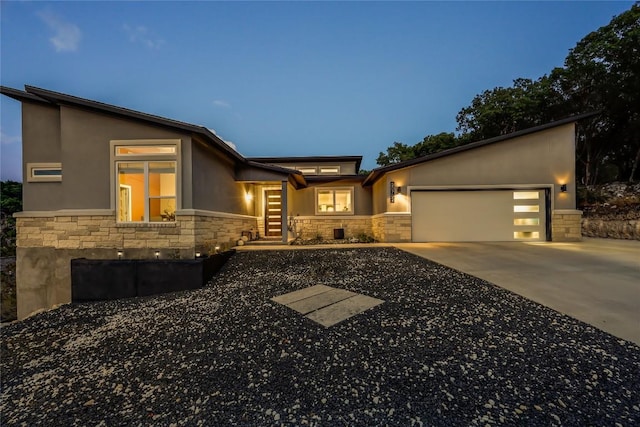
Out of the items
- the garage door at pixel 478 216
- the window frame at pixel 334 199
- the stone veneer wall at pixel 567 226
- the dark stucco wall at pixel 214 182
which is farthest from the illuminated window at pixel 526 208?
the dark stucco wall at pixel 214 182

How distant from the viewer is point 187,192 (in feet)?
18.9

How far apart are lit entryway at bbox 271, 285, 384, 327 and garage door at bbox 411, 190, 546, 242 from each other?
20.5 feet

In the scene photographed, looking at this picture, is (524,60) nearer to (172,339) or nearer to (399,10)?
(399,10)

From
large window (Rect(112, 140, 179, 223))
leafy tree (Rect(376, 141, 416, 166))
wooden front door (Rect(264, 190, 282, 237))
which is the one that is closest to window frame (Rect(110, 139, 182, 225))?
large window (Rect(112, 140, 179, 223))

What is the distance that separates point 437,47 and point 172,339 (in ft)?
136

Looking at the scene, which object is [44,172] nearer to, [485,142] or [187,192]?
[187,192]

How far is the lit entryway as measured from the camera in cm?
300

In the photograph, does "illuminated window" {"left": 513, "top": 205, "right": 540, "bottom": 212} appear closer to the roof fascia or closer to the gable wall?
the gable wall

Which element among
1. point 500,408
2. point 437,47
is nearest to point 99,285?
point 500,408

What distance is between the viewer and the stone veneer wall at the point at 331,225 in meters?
11.6

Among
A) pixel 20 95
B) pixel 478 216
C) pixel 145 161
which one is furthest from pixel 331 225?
pixel 20 95

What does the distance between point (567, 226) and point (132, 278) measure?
13566 mm

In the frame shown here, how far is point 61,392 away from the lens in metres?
1.97

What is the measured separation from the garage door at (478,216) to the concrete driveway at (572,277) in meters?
2.04
